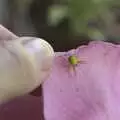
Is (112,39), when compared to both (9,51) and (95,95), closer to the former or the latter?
(95,95)

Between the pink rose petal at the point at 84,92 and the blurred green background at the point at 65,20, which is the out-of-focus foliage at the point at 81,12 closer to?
the blurred green background at the point at 65,20

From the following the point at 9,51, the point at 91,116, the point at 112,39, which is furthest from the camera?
the point at 112,39

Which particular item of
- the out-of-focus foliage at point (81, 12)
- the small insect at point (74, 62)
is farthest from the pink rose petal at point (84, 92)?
the out-of-focus foliage at point (81, 12)

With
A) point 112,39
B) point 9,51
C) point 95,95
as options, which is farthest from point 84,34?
point 9,51

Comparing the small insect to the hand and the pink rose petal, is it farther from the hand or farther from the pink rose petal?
the hand

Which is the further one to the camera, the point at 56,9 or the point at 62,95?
the point at 56,9

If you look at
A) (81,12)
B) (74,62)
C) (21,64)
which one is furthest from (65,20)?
(21,64)

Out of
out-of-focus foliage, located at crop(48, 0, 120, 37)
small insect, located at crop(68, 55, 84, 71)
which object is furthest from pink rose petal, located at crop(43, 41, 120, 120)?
out-of-focus foliage, located at crop(48, 0, 120, 37)
